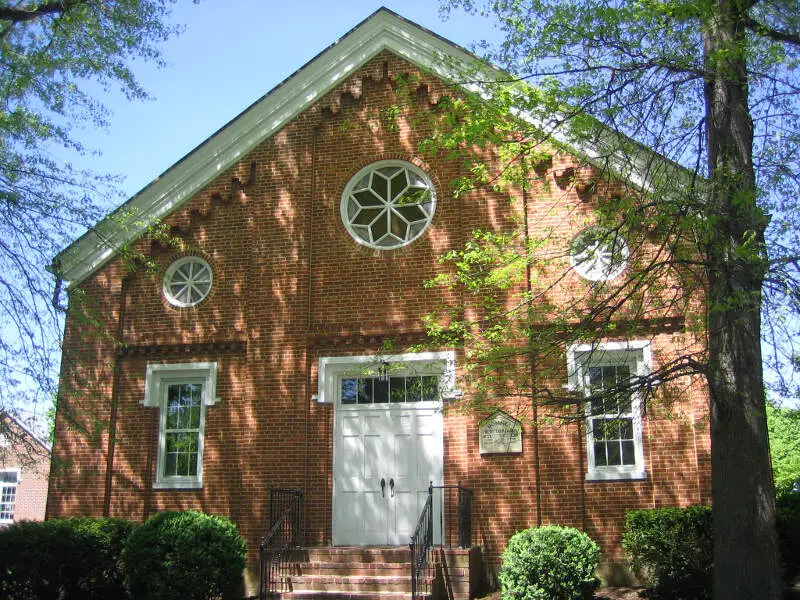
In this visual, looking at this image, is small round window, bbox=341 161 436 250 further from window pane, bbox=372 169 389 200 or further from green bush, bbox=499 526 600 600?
green bush, bbox=499 526 600 600

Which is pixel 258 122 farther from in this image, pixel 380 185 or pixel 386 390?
pixel 386 390

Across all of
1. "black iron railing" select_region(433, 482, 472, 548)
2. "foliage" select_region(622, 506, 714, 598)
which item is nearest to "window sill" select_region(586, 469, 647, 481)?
"foliage" select_region(622, 506, 714, 598)

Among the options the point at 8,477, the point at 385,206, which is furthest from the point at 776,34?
the point at 8,477

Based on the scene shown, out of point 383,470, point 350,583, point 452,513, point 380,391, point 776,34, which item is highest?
point 776,34

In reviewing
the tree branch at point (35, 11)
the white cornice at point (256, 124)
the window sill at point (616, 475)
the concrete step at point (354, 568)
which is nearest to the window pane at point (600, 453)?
the window sill at point (616, 475)

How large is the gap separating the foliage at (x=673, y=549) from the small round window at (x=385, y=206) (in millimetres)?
5450

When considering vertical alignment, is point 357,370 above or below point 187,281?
below

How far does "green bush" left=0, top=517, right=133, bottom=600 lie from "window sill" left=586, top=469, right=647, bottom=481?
6758mm

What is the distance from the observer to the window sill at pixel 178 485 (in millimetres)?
13281

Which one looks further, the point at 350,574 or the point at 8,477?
the point at 8,477

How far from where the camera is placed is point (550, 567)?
10.4 metres

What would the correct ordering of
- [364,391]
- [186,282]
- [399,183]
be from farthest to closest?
1. [186,282]
2. [399,183]
3. [364,391]

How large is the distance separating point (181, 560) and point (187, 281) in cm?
491

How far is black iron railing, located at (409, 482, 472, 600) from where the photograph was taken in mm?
10656
